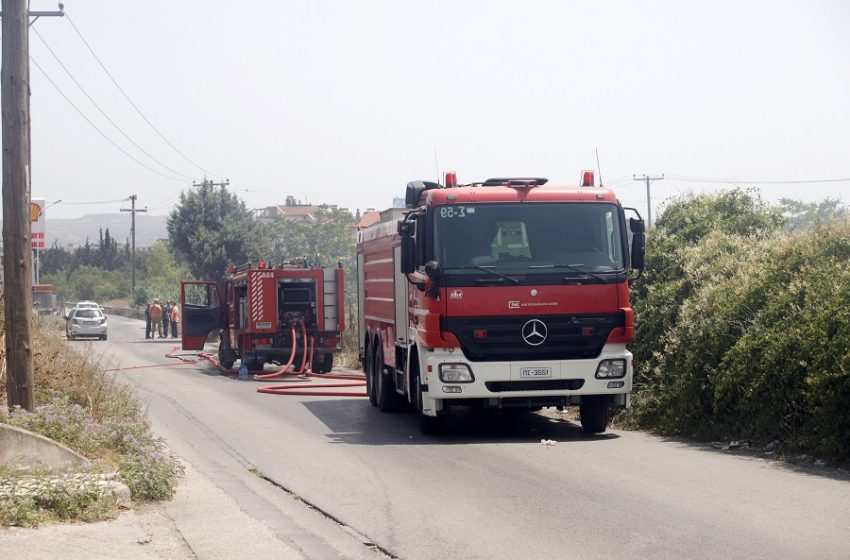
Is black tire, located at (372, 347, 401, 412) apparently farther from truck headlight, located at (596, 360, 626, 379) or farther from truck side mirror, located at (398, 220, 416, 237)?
truck headlight, located at (596, 360, 626, 379)

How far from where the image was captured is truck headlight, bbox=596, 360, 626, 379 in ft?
44.2

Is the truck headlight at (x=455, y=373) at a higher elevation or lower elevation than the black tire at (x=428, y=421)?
higher

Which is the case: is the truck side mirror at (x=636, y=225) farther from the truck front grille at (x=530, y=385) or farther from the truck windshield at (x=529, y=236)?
the truck front grille at (x=530, y=385)

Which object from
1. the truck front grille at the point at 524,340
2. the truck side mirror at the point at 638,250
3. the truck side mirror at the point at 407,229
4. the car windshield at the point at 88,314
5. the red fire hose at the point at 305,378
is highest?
the truck side mirror at the point at 407,229

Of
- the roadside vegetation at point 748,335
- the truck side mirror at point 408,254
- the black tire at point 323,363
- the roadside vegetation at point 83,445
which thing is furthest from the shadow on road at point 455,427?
the black tire at point 323,363

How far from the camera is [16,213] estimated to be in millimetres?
11312

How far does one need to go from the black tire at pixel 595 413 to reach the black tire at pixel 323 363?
13.6 metres

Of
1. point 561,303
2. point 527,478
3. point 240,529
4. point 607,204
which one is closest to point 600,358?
point 561,303

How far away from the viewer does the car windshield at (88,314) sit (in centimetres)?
4950

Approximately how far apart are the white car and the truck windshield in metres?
38.1

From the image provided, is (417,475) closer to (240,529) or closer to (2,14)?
(240,529)

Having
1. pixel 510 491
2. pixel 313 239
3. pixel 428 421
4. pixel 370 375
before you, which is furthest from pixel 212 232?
pixel 510 491

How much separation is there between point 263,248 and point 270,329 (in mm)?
36533

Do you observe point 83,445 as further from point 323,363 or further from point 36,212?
point 36,212
